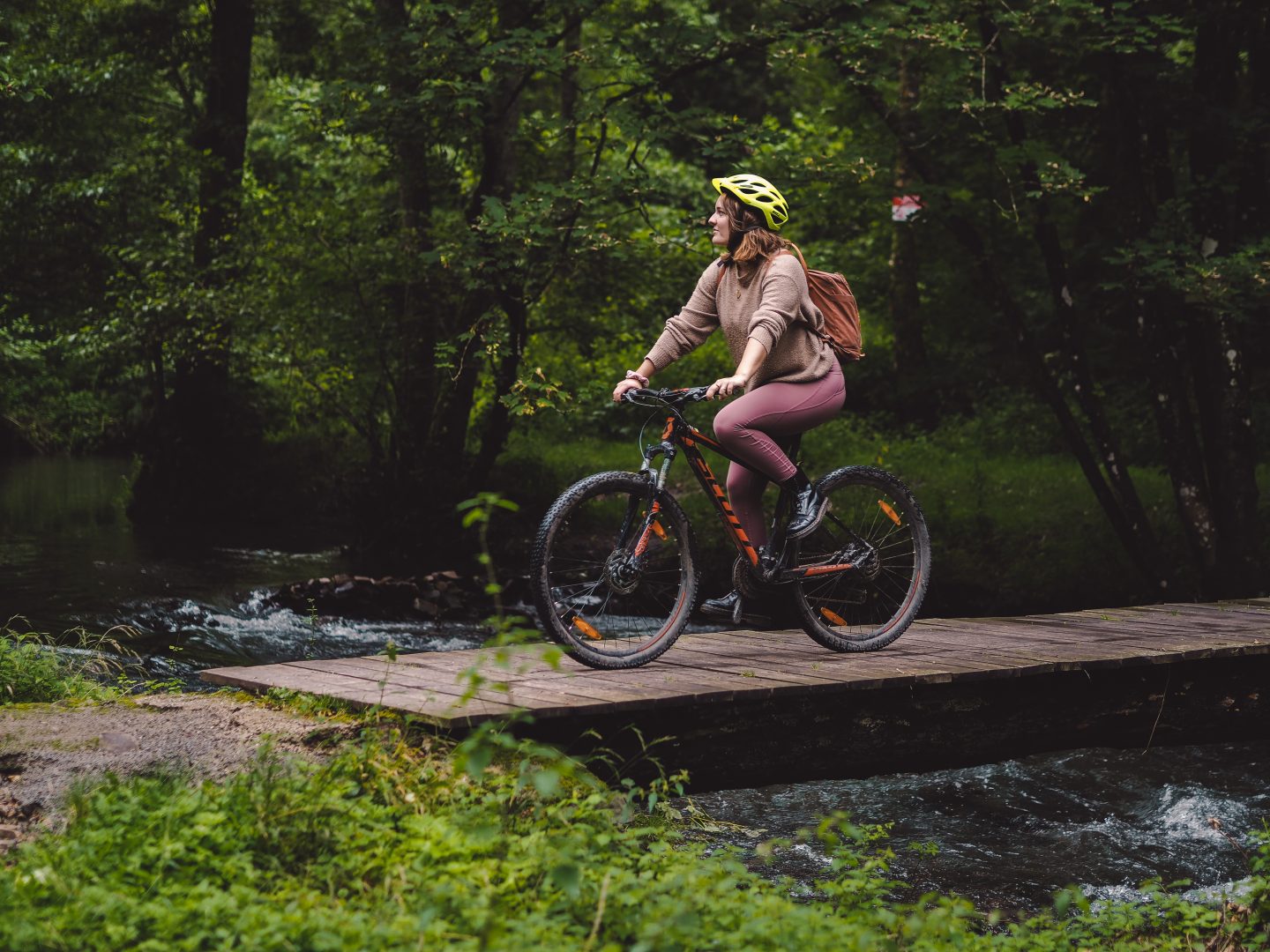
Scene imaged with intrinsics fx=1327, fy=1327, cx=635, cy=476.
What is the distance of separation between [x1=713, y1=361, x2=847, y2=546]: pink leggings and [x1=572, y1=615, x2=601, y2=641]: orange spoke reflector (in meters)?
0.91

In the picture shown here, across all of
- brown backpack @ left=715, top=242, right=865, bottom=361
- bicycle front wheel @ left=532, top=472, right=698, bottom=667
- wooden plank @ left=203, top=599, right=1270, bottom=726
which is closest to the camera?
wooden plank @ left=203, top=599, right=1270, bottom=726

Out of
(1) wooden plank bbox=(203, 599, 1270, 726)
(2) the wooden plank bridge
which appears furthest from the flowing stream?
(1) wooden plank bbox=(203, 599, 1270, 726)

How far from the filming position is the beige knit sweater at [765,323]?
567cm

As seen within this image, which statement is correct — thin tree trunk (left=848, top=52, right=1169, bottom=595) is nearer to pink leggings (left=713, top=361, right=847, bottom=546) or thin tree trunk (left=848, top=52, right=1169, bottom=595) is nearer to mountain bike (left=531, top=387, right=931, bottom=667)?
mountain bike (left=531, top=387, right=931, bottom=667)

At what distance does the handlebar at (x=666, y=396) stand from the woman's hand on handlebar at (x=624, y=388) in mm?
12

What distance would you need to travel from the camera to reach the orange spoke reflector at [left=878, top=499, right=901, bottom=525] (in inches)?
262

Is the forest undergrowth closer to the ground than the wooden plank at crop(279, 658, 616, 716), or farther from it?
closer to the ground

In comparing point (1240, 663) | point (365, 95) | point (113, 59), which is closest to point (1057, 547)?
point (1240, 663)

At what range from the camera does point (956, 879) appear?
5504mm

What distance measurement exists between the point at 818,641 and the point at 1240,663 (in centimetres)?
270

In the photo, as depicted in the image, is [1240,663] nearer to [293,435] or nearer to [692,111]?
[692,111]

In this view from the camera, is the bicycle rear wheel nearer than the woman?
No

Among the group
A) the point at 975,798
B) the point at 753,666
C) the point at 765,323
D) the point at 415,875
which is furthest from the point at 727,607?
the point at 415,875

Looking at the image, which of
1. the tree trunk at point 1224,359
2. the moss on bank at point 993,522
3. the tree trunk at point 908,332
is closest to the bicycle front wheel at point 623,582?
the tree trunk at point 1224,359
